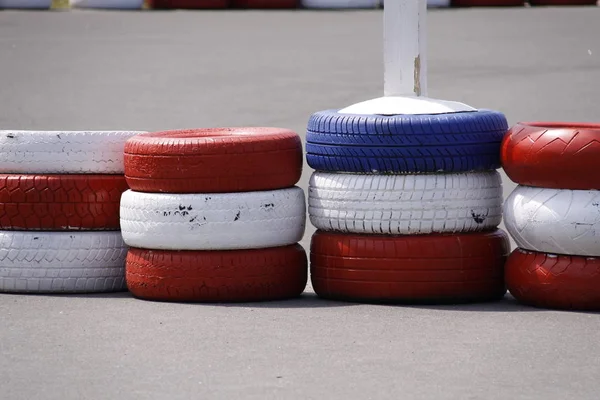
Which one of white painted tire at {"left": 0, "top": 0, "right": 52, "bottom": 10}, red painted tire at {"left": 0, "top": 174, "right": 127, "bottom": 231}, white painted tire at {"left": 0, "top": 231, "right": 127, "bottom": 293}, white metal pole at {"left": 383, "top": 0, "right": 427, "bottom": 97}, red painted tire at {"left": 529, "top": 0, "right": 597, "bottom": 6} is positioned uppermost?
white metal pole at {"left": 383, "top": 0, "right": 427, "bottom": 97}

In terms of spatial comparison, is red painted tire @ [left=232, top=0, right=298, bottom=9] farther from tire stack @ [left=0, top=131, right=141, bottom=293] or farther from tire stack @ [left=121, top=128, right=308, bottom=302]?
tire stack @ [left=121, top=128, right=308, bottom=302]

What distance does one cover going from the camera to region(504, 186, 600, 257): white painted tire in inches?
206

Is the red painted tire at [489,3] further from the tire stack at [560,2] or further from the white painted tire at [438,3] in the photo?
the tire stack at [560,2]

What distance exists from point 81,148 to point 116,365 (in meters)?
1.68

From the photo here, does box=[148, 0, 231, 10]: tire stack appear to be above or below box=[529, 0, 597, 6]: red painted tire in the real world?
above

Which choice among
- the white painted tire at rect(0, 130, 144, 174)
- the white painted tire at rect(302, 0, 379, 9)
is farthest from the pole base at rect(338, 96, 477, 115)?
the white painted tire at rect(302, 0, 379, 9)

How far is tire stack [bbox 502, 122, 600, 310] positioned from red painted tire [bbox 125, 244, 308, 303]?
1.02 meters

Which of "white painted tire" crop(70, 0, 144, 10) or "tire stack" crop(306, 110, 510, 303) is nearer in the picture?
"tire stack" crop(306, 110, 510, 303)

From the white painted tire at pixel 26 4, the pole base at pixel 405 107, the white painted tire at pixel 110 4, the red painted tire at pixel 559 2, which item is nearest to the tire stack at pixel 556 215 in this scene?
the pole base at pixel 405 107

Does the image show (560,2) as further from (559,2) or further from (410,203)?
(410,203)

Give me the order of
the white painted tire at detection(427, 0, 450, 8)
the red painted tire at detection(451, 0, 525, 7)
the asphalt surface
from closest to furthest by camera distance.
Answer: the asphalt surface, the red painted tire at detection(451, 0, 525, 7), the white painted tire at detection(427, 0, 450, 8)

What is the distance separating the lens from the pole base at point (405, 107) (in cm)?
565

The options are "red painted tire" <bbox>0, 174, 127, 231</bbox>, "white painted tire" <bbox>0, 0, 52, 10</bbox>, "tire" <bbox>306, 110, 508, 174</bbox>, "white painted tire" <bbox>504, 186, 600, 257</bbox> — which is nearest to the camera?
"white painted tire" <bbox>504, 186, 600, 257</bbox>

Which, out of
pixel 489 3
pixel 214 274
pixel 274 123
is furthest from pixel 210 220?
pixel 489 3
